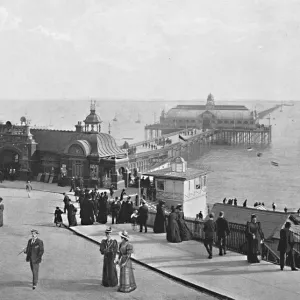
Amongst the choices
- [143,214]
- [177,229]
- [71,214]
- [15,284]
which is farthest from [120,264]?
[71,214]

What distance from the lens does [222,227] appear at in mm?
16422

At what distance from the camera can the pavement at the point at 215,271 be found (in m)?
12.9

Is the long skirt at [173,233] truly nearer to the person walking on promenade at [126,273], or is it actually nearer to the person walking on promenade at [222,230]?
the person walking on promenade at [222,230]

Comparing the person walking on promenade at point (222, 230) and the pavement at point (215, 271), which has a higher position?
the person walking on promenade at point (222, 230)

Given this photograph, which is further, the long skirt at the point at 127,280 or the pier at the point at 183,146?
the pier at the point at 183,146

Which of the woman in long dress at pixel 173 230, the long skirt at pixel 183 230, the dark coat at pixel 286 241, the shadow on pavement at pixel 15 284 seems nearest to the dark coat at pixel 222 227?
the dark coat at pixel 286 241

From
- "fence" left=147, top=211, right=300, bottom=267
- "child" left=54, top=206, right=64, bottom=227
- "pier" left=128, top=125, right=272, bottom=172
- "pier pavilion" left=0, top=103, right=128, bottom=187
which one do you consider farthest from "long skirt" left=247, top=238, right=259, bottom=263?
"pier" left=128, top=125, right=272, bottom=172

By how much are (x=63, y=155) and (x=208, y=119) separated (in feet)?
367

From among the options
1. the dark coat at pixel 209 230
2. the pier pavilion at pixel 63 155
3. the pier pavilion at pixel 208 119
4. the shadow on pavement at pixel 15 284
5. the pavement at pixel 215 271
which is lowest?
the shadow on pavement at pixel 15 284

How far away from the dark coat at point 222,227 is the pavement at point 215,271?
711 millimetres

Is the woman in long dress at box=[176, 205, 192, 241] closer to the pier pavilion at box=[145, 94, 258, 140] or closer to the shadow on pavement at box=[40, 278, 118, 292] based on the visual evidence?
the shadow on pavement at box=[40, 278, 118, 292]

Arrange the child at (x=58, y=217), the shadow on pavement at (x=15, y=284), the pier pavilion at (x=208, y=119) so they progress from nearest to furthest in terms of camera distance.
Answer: the shadow on pavement at (x=15, y=284) → the child at (x=58, y=217) → the pier pavilion at (x=208, y=119)

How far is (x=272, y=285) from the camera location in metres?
13.3

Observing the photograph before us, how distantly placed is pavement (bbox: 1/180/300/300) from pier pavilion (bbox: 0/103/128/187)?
84.1ft
